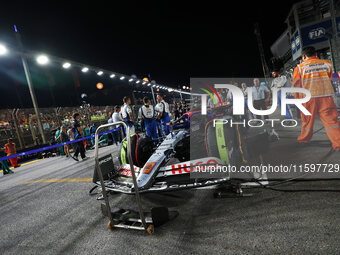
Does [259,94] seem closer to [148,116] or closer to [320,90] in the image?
[320,90]

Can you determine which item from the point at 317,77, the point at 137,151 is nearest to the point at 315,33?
the point at 317,77

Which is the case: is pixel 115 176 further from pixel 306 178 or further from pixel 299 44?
pixel 299 44

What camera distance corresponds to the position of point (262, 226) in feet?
6.84

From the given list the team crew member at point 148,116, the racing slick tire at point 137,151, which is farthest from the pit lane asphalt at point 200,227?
the team crew member at point 148,116

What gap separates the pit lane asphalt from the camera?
6.10 ft

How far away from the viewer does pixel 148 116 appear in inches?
A: 316

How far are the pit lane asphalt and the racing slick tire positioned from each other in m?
0.64

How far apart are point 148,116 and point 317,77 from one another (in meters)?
5.52

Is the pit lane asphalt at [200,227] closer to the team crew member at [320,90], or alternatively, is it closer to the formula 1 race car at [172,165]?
the formula 1 race car at [172,165]

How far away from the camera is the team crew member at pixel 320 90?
11.8 feet

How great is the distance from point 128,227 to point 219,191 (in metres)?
1.30

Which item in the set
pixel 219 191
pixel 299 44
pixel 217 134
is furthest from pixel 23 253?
pixel 299 44

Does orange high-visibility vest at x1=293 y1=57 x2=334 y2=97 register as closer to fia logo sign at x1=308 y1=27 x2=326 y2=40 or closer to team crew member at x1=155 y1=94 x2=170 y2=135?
team crew member at x1=155 y1=94 x2=170 y2=135

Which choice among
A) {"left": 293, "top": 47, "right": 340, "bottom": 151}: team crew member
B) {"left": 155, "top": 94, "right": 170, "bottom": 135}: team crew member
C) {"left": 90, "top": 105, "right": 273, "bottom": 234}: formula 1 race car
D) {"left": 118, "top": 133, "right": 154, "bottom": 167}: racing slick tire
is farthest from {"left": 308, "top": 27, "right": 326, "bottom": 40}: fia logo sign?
{"left": 118, "top": 133, "right": 154, "bottom": 167}: racing slick tire
